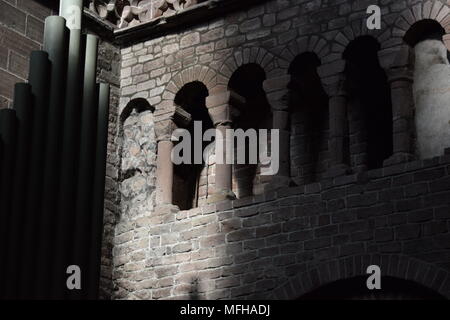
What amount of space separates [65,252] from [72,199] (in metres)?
0.44

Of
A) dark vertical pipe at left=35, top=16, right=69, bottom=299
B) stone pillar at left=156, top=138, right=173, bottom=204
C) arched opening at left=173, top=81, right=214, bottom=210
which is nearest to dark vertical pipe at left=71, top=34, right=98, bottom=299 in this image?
dark vertical pipe at left=35, top=16, right=69, bottom=299

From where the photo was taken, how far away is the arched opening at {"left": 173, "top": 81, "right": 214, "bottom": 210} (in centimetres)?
1403

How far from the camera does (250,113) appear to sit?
14.1 metres

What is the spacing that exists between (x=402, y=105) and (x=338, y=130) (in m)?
0.73

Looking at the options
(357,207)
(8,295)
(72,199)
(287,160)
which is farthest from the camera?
(287,160)

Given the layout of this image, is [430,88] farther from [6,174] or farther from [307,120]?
[6,174]

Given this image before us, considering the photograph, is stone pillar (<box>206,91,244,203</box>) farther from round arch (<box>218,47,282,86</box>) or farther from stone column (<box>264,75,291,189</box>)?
stone column (<box>264,75,291,189</box>)

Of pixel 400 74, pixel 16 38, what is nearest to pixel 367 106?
pixel 400 74

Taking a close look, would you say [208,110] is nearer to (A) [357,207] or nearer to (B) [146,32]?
(B) [146,32]

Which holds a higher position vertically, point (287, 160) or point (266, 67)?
point (266, 67)

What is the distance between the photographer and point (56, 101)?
9.70 m

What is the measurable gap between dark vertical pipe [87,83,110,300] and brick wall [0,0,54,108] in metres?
3.36

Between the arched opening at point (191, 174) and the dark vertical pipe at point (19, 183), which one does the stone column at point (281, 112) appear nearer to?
the arched opening at point (191, 174)
